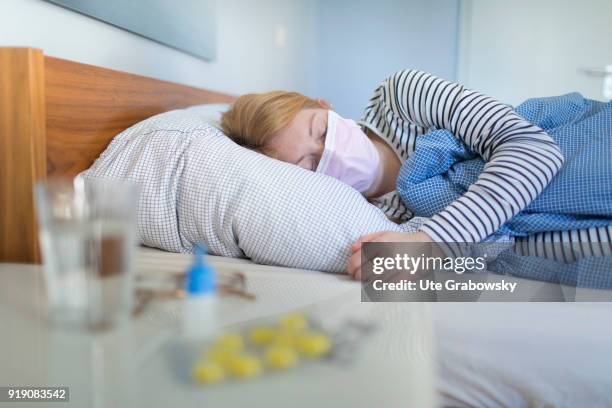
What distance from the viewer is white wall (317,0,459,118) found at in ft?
9.83

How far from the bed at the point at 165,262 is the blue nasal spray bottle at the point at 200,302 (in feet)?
0.36

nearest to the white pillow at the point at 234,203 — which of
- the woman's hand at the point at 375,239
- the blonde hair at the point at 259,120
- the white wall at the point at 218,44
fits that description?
the woman's hand at the point at 375,239

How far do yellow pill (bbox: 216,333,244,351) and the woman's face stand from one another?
67 centimetres

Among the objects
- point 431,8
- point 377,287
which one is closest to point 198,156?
point 377,287

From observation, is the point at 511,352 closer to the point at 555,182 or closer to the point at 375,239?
the point at 375,239

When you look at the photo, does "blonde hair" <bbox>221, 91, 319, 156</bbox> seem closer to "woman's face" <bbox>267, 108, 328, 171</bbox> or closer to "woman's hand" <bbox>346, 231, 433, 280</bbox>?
"woman's face" <bbox>267, 108, 328, 171</bbox>

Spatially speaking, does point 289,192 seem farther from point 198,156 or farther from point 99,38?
point 99,38

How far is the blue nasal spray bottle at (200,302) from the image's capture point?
14.6 inches

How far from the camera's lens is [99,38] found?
1.13m

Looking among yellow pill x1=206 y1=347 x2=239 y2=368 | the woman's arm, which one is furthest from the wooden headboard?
the woman's arm

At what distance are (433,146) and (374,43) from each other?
2328 mm

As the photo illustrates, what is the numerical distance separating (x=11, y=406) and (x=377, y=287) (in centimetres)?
44

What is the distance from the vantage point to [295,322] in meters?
0.45

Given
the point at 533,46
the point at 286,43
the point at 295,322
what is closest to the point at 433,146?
the point at 295,322
